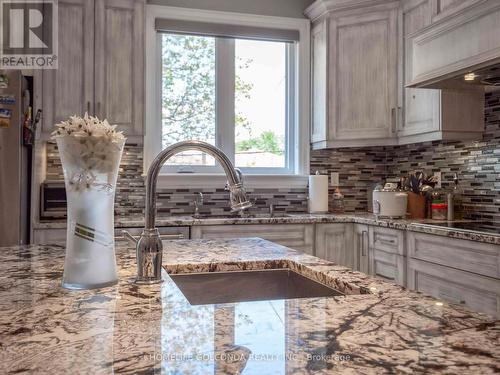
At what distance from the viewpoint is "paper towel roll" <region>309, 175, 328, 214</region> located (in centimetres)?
370

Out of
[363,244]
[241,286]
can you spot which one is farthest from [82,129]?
[363,244]

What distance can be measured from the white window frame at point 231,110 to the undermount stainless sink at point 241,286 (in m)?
2.18

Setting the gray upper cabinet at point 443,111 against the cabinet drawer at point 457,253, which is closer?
the cabinet drawer at point 457,253

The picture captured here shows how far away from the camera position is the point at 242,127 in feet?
12.6

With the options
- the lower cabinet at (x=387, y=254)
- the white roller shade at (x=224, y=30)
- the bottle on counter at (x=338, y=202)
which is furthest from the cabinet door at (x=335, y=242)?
the white roller shade at (x=224, y=30)

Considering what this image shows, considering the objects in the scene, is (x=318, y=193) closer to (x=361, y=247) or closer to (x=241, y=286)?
(x=361, y=247)

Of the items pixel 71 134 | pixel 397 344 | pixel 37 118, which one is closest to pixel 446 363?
pixel 397 344

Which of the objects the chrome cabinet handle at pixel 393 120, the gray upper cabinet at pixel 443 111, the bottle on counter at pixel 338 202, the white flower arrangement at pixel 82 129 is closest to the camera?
→ the white flower arrangement at pixel 82 129

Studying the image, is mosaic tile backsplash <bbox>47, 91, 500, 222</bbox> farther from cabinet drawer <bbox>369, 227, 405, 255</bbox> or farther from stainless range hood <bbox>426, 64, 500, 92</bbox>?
cabinet drawer <bbox>369, 227, 405, 255</bbox>

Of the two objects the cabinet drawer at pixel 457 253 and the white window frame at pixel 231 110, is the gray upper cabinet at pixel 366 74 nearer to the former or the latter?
the white window frame at pixel 231 110

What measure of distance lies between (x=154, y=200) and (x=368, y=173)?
3.19 meters

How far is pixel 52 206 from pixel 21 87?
80cm

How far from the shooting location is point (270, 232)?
3225mm

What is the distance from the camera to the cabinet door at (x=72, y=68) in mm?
3174
